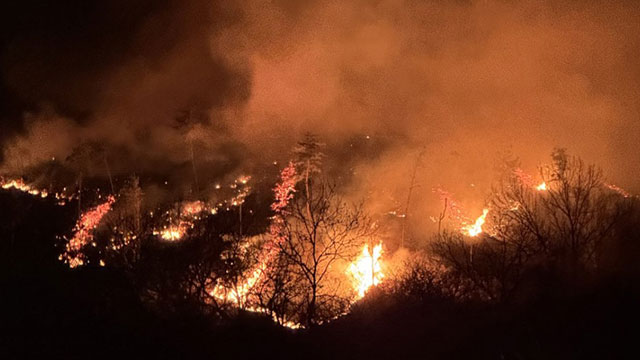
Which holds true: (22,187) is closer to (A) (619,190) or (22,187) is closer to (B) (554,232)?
(B) (554,232)

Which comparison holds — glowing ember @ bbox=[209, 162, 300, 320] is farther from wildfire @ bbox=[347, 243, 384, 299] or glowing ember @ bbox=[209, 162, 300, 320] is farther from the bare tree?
wildfire @ bbox=[347, 243, 384, 299]

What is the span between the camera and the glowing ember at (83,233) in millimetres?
26163

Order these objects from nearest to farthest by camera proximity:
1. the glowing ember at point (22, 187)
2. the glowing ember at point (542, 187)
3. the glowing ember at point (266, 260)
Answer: the glowing ember at point (266, 260), the glowing ember at point (542, 187), the glowing ember at point (22, 187)

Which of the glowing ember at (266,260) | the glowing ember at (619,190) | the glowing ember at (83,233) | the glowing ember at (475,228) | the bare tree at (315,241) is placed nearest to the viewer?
the glowing ember at (266,260)

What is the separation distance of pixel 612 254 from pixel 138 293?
18616 mm

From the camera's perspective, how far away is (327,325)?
1723 cm

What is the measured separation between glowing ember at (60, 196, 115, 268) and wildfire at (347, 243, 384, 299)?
15412 millimetres

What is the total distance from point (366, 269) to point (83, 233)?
19686 mm

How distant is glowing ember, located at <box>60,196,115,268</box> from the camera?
26163 millimetres

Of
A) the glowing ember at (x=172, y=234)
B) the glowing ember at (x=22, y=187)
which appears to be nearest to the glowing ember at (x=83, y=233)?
the glowing ember at (x=172, y=234)

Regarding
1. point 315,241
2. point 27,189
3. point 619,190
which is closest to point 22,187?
point 27,189

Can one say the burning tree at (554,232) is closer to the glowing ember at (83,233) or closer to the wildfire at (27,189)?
the glowing ember at (83,233)

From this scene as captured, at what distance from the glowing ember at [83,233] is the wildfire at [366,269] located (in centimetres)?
1541

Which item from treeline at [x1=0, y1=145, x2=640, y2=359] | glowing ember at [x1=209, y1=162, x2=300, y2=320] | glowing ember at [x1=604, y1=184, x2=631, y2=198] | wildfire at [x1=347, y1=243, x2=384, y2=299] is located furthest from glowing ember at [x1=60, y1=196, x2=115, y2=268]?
glowing ember at [x1=604, y1=184, x2=631, y2=198]
